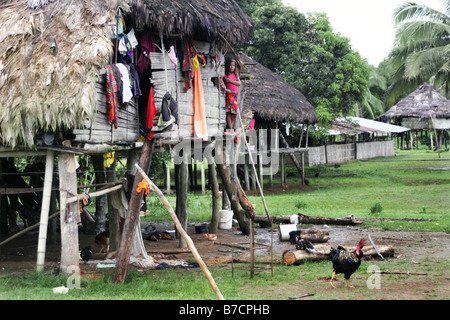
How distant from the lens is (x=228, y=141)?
13.0 m

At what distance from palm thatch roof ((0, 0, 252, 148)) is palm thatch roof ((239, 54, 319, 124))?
34.1 ft

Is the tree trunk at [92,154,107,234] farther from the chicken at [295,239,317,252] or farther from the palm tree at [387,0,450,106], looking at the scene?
the palm tree at [387,0,450,106]

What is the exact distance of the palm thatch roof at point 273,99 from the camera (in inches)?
819

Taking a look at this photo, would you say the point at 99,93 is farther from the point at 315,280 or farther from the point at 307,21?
the point at 307,21

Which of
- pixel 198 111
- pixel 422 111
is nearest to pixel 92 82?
pixel 198 111

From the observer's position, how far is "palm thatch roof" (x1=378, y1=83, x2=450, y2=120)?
1561 inches

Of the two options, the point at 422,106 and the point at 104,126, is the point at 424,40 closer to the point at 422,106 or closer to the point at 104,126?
the point at 422,106

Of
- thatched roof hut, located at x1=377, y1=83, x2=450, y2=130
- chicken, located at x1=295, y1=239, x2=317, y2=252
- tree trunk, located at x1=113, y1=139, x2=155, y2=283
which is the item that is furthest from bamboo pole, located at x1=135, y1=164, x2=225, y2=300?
thatched roof hut, located at x1=377, y1=83, x2=450, y2=130

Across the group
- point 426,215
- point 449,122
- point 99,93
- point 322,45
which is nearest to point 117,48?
point 99,93

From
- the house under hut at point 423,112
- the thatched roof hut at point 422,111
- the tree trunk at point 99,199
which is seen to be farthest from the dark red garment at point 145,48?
the thatched roof hut at point 422,111

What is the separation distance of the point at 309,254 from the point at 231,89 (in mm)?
4028

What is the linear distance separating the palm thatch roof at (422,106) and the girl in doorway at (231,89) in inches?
1174

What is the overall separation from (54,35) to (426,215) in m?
10.7

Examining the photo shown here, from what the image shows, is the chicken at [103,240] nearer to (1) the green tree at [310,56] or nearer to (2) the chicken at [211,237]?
(2) the chicken at [211,237]
